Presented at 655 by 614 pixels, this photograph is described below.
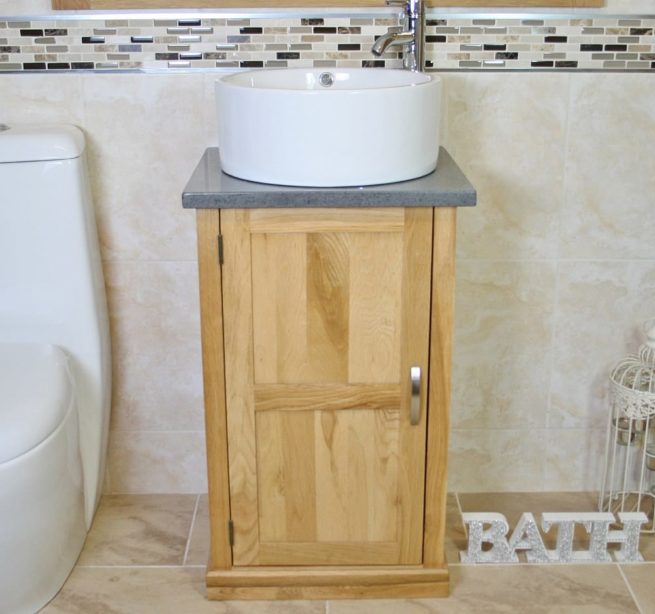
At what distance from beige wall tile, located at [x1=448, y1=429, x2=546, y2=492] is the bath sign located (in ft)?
0.85

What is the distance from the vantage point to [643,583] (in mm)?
1938

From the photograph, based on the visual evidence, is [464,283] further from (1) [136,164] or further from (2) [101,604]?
(2) [101,604]

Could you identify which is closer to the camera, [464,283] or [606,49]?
[606,49]

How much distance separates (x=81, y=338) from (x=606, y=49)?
48.1 inches

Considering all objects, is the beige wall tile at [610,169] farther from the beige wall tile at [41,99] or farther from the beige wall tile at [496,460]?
the beige wall tile at [41,99]

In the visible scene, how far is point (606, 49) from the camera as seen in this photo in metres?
1.95

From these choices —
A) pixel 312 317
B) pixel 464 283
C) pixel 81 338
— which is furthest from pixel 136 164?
pixel 464 283

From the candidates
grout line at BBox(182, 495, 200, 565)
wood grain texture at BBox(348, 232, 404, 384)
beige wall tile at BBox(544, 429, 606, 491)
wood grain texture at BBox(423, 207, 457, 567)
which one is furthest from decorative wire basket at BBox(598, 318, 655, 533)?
grout line at BBox(182, 495, 200, 565)

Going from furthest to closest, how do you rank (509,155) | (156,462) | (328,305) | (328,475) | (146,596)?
(156,462) → (509,155) → (146,596) → (328,475) → (328,305)

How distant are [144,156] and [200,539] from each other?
829 mm

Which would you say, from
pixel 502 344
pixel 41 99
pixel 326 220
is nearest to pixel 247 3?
pixel 41 99

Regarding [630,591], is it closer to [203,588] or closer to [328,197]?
[203,588]

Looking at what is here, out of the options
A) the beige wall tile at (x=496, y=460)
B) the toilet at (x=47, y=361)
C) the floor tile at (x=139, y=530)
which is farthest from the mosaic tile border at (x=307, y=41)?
the floor tile at (x=139, y=530)

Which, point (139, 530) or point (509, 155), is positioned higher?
point (509, 155)
